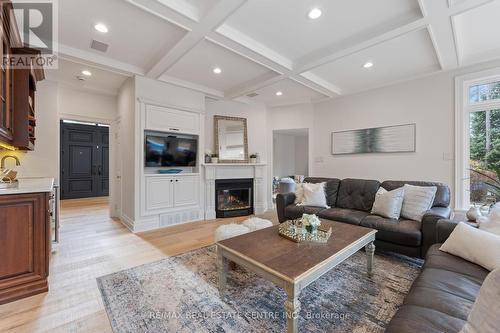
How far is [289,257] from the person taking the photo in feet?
5.25

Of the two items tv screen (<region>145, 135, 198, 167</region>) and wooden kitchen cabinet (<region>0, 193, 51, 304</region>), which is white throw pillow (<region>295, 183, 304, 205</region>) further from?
wooden kitchen cabinet (<region>0, 193, 51, 304</region>)

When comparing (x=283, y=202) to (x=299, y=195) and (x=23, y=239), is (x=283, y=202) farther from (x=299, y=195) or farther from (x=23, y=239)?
(x=23, y=239)

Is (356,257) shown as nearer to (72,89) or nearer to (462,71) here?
(462,71)

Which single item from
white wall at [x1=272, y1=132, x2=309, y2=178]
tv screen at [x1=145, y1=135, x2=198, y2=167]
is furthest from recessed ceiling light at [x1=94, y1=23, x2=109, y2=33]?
white wall at [x1=272, y1=132, x2=309, y2=178]

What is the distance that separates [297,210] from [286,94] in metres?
2.63

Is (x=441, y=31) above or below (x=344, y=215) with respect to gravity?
above

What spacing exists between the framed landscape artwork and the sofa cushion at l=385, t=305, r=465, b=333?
11.0 feet

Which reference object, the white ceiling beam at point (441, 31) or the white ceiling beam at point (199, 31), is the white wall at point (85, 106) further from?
the white ceiling beam at point (441, 31)

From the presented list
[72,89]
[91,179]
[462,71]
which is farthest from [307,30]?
[91,179]

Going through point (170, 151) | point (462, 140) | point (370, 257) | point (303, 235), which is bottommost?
point (370, 257)

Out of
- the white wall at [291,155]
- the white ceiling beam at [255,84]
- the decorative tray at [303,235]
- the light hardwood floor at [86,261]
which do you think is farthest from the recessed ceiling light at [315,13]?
the white wall at [291,155]

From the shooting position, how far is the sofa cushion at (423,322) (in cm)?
97

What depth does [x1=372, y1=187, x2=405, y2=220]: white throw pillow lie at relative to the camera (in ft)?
9.21

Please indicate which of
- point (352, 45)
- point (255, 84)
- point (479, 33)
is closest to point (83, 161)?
point (255, 84)
